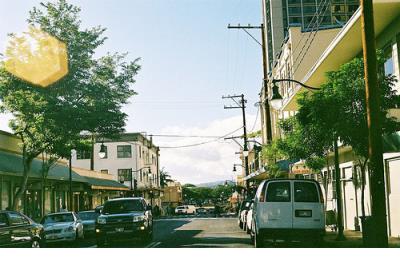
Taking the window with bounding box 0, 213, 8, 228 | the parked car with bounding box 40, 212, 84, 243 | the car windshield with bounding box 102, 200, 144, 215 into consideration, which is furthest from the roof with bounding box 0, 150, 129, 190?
the window with bounding box 0, 213, 8, 228

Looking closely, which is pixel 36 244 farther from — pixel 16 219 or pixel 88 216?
pixel 88 216

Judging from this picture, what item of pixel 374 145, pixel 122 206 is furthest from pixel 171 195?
pixel 374 145

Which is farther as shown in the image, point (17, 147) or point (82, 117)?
point (17, 147)

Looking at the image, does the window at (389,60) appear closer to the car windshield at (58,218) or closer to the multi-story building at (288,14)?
the car windshield at (58,218)

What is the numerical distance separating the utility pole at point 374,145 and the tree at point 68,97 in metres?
15.8

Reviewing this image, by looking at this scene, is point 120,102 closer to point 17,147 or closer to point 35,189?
point 17,147

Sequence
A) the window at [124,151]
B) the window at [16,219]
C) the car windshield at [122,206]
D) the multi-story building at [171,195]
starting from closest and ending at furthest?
the window at [16,219]
the car windshield at [122,206]
the window at [124,151]
the multi-story building at [171,195]

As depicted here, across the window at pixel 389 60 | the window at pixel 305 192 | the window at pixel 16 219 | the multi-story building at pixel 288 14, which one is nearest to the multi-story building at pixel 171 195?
the multi-story building at pixel 288 14

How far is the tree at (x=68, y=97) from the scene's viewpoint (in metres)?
24.8

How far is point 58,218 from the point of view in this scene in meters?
24.3

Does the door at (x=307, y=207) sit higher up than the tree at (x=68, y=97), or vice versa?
the tree at (x=68, y=97)

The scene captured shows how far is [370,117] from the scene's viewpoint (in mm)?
12125
